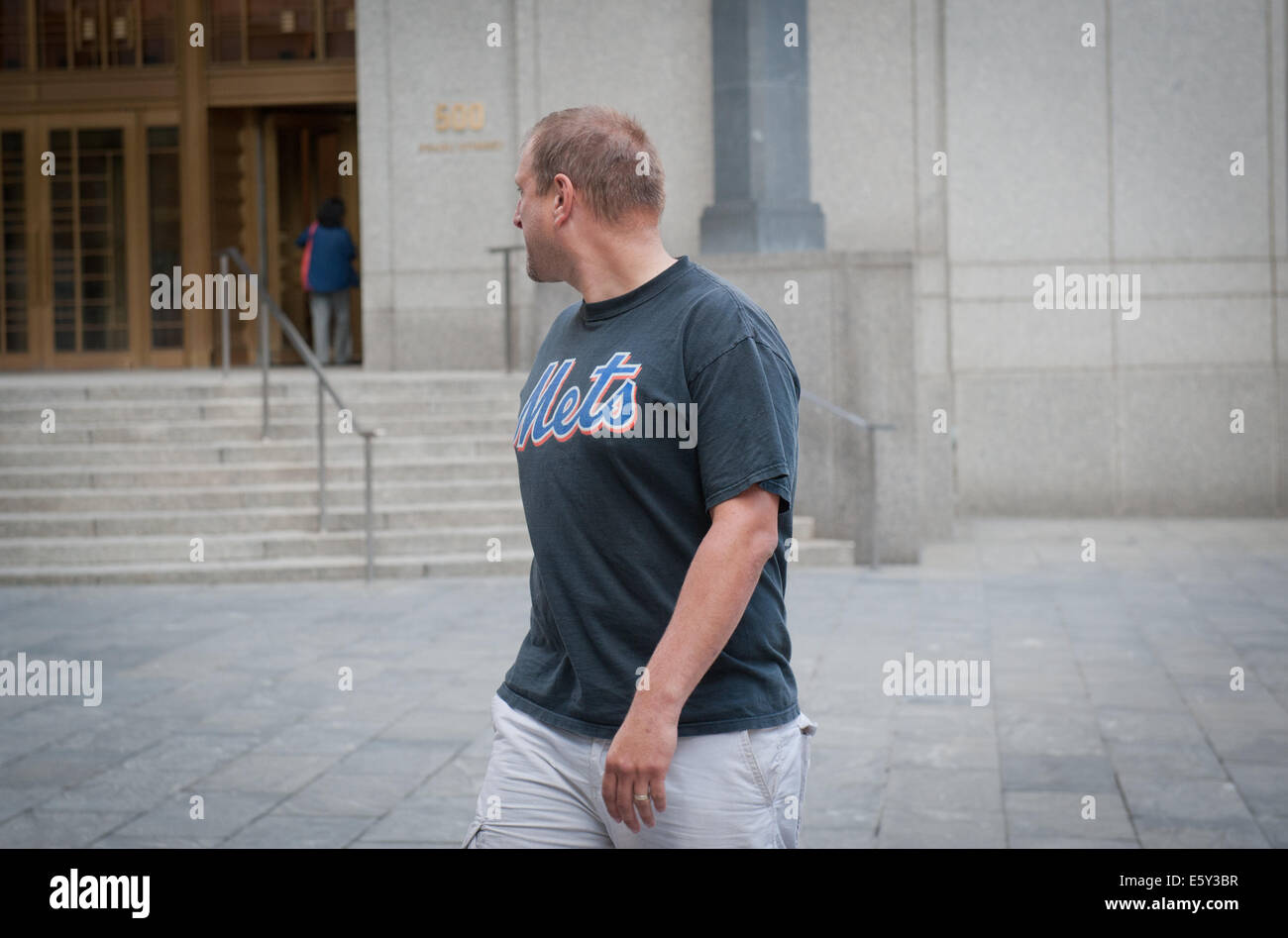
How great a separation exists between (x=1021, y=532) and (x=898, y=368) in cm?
259

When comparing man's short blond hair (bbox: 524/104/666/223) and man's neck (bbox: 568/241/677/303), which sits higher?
man's short blond hair (bbox: 524/104/666/223)

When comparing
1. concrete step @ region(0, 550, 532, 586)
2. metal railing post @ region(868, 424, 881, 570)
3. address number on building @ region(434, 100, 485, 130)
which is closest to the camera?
concrete step @ region(0, 550, 532, 586)

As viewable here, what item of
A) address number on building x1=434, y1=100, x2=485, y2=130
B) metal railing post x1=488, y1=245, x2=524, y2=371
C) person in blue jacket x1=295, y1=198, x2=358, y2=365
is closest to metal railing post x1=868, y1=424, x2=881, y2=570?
metal railing post x1=488, y1=245, x2=524, y2=371

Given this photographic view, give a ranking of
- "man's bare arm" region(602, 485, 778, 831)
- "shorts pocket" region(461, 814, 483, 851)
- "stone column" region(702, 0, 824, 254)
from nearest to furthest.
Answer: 1. "man's bare arm" region(602, 485, 778, 831)
2. "shorts pocket" region(461, 814, 483, 851)
3. "stone column" region(702, 0, 824, 254)

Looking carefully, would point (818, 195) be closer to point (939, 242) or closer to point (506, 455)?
point (939, 242)

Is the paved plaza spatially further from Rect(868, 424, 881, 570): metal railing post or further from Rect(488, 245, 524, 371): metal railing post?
Rect(488, 245, 524, 371): metal railing post

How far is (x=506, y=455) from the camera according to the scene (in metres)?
12.8

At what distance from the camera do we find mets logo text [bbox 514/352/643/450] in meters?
2.54

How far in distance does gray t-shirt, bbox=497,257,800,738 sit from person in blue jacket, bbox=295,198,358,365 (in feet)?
49.2

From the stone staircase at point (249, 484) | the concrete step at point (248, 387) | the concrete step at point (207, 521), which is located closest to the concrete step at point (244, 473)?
the stone staircase at point (249, 484)

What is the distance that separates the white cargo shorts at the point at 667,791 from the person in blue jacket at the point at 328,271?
14.9 metres

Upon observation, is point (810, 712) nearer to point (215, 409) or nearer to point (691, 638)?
point (691, 638)

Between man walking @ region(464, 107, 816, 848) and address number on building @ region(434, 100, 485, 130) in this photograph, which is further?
address number on building @ region(434, 100, 485, 130)
